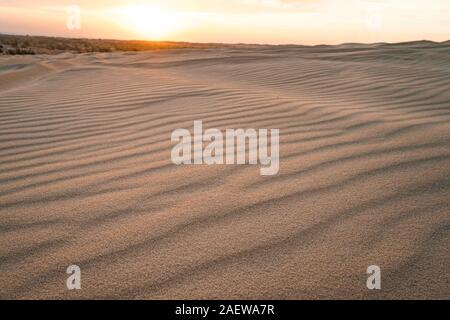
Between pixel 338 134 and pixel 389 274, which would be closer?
pixel 389 274

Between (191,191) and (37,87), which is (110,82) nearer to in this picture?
(37,87)

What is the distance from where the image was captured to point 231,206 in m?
1.72

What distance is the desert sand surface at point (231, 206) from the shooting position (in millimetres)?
1275

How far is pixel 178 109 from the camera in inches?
146

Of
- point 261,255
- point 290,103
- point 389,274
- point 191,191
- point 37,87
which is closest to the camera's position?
point 389,274

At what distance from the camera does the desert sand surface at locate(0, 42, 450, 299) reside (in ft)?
4.18
